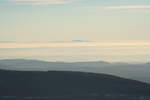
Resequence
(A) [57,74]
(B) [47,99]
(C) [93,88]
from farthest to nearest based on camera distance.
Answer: (A) [57,74] → (C) [93,88] → (B) [47,99]

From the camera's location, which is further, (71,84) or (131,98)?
(71,84)

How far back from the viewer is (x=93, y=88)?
5069 cm

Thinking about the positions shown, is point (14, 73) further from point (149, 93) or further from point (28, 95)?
point (149, 93)

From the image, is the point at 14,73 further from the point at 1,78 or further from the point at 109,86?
the point at 109,86

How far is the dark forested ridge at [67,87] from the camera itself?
48.0 meters

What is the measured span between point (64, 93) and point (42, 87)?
8.63 ft

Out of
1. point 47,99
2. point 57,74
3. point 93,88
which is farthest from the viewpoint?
point 57,74

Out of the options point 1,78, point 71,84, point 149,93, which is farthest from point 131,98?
point 1,78

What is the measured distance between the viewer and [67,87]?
50.9 m

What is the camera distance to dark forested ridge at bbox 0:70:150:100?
158 ft

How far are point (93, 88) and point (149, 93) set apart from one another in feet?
15.1

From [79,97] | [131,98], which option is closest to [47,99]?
[79,97]

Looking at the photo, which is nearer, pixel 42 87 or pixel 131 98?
pixel 131 98

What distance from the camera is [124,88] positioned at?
51188 millimetres
